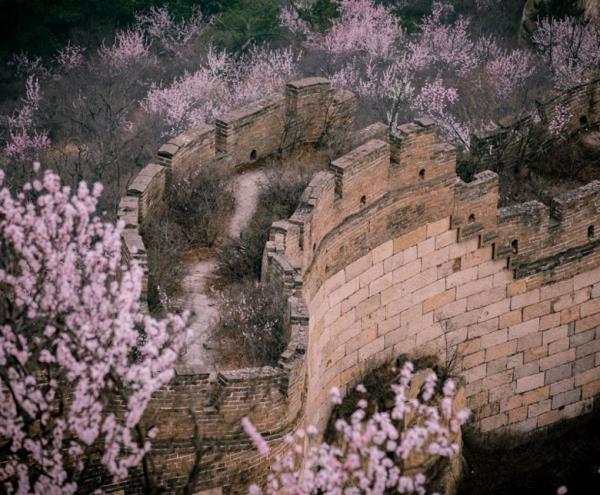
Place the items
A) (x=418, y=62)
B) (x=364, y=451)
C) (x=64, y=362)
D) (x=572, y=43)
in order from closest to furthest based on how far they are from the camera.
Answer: (x=64, y=362) < (x=364, y=451) < (x=572, y=43) < (x=418, y=62)

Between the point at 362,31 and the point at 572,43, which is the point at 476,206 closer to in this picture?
the point at 572,43

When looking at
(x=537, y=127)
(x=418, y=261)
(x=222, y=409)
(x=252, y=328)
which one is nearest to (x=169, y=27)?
(x=537, y=127)

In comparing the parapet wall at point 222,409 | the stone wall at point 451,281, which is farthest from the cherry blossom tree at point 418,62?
the parapet wall at point 222,409

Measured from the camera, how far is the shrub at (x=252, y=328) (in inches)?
886

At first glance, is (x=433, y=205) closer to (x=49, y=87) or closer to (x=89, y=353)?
(x=89, y=353)

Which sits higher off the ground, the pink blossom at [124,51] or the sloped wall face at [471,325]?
the pink blossom at [124,51]

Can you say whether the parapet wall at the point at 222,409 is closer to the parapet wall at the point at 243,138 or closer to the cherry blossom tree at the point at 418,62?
the parapet wall at the point at 243,138

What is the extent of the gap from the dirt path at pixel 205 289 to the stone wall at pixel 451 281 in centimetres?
177

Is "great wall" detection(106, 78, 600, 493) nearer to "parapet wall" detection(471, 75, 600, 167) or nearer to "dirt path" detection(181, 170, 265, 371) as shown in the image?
"parapet wall" detection(471, 75, 600, 167)

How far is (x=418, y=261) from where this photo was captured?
2759cm

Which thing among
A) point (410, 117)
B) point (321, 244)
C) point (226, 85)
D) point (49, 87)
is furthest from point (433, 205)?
point (49, 87)

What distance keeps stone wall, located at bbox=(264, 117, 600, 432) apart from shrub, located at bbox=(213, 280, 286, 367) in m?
1.12

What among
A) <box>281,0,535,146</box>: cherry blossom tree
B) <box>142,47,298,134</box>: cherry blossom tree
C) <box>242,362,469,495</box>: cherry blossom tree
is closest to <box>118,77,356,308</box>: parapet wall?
<box>242,362,469,495</box>: cherry blossom tree

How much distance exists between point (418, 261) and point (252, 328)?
224 inches
